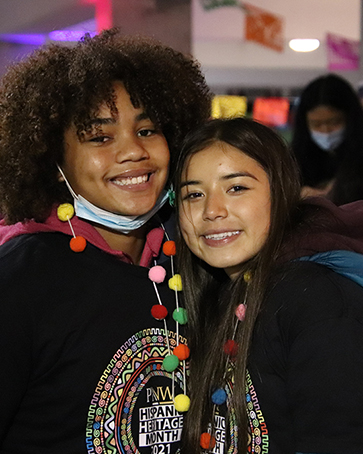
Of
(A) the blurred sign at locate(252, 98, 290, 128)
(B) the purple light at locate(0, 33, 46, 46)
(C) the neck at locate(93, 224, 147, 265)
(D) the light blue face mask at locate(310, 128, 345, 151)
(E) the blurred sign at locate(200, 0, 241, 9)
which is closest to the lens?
(C) the neck at locate(93, 224, 147, 265)

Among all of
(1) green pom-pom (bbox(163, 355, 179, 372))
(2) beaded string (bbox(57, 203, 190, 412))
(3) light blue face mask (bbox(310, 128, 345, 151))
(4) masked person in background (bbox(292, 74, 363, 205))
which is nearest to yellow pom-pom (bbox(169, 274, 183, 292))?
(2) beaded string (bbox(57, 203, 190, 412))

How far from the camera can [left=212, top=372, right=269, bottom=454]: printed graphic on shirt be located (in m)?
1.57

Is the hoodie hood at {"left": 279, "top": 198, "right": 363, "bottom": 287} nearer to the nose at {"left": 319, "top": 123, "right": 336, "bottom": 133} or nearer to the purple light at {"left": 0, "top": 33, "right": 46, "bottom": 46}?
the nose at {"left": 319, "top": 123, "right": 336, "bottom": 133}

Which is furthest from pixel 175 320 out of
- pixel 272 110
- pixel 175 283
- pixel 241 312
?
pixel 272 110

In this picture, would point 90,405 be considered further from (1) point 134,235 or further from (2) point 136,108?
(2) point 136,108

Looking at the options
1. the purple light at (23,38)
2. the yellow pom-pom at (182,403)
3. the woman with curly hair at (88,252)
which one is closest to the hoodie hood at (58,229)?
the woman with curly hair at (88,252)

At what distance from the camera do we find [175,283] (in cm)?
188

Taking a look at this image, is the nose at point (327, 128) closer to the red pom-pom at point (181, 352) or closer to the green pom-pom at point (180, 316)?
the green pom-pom at point (180, 316)

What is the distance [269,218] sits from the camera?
1.73 m

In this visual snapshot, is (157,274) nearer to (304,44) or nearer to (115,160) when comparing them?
(115,160)

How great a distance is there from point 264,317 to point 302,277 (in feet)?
0.48

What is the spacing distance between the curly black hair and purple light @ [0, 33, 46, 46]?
1.65m

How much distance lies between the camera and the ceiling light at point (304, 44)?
5653 mm

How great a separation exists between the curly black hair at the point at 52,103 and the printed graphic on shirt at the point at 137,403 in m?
0.49
